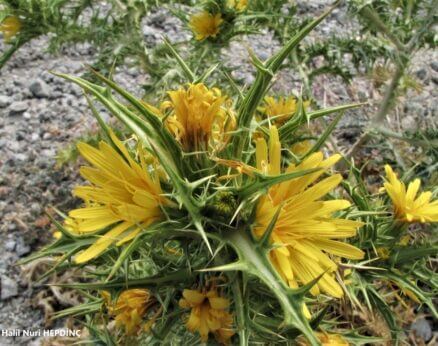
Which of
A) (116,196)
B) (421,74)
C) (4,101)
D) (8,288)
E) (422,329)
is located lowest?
(8,288)

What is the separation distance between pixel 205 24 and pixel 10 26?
1107mm

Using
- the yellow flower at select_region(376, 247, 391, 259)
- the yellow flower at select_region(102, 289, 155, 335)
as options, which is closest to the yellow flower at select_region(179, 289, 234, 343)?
the yellow flower at select_region(102, 289, 155, 335)

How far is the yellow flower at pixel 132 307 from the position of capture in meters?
1.57

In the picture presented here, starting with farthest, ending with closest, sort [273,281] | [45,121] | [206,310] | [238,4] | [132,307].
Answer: [45,121]
[238,4]
[132,307]
[206,310]
[273,281]

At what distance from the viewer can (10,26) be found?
2762 millimetres

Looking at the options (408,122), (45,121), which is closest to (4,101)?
(45,121)

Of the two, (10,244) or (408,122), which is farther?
(408,122)

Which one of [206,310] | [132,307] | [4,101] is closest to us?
[206,310]

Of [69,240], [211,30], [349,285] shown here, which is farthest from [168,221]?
[211,30]

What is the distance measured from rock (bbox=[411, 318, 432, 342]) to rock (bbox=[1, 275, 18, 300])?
7.88ft

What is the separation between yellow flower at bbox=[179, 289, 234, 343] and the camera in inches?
54.4

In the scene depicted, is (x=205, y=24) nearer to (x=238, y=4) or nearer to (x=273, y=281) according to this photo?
(x=238, y=4)

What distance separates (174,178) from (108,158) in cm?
21

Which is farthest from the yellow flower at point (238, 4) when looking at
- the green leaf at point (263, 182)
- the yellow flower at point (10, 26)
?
the green leaf at point (263, 182)
